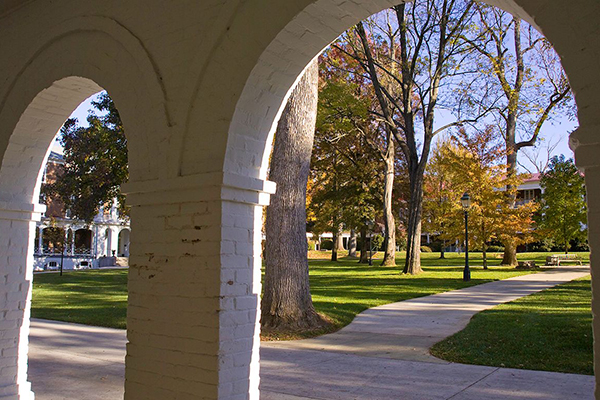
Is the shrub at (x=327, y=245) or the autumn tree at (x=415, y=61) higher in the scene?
the autumn tree at (x=415, y=61)

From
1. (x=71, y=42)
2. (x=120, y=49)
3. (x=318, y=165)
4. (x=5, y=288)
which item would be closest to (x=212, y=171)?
(x=120, y=49)

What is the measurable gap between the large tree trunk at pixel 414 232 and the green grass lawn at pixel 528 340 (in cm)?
1009

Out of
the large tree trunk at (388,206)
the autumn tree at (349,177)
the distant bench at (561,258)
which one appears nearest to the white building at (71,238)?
the autumn tree at (349,177)

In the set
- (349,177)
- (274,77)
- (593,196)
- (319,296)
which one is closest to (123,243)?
(349,177)

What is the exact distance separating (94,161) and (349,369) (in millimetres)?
17153

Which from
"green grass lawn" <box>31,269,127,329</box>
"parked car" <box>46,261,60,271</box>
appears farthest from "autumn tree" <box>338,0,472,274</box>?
"parked car" <box>46,261,60,271</box>

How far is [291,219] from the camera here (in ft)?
32.2

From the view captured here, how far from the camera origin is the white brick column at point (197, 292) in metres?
3.72

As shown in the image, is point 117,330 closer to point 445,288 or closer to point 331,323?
point 331,323

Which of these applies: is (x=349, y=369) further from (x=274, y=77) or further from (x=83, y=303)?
(x=83, y=303)

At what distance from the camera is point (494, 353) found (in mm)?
7414

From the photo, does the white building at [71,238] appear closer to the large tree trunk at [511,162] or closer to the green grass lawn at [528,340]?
the large tree trunk at [511,162]

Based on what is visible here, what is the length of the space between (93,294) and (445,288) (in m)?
10.9

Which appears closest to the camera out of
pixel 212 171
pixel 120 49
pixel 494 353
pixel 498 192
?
pixel 212 171
